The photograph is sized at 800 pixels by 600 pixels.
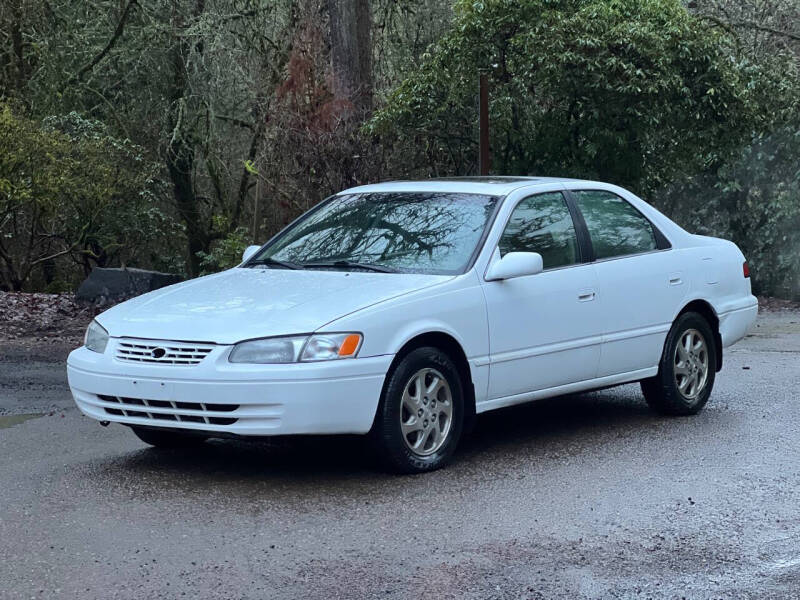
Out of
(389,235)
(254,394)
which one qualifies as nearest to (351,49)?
(389,235)

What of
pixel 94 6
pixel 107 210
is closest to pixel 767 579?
pixel 107 210

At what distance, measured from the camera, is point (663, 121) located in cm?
1539

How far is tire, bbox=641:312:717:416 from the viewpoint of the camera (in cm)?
908

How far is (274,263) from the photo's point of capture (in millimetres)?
8398

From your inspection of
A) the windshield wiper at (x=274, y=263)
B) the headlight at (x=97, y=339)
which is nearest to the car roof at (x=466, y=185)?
the windshield wiper at (x=274, y=263)

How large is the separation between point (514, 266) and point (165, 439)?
7.51 ft

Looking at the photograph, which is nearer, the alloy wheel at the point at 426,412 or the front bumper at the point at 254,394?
the front bumper at the point at 254,394

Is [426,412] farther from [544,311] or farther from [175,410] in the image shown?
[175,410]

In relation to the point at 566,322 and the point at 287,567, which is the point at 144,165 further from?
the point at 287,567

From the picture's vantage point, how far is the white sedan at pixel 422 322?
22.5 ft

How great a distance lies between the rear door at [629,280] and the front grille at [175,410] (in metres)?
2.66

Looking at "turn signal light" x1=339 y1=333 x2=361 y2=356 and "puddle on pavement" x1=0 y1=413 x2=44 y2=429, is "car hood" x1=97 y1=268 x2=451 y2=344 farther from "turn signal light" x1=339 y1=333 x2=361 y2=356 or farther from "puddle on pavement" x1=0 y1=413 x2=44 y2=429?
"puddle on pavement" x1=0 y1=413 x2=44 y2=429

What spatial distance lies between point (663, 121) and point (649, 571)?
10454 millimetres

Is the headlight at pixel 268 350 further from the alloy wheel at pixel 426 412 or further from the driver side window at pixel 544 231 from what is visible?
the driver side window at pixel 544 231
